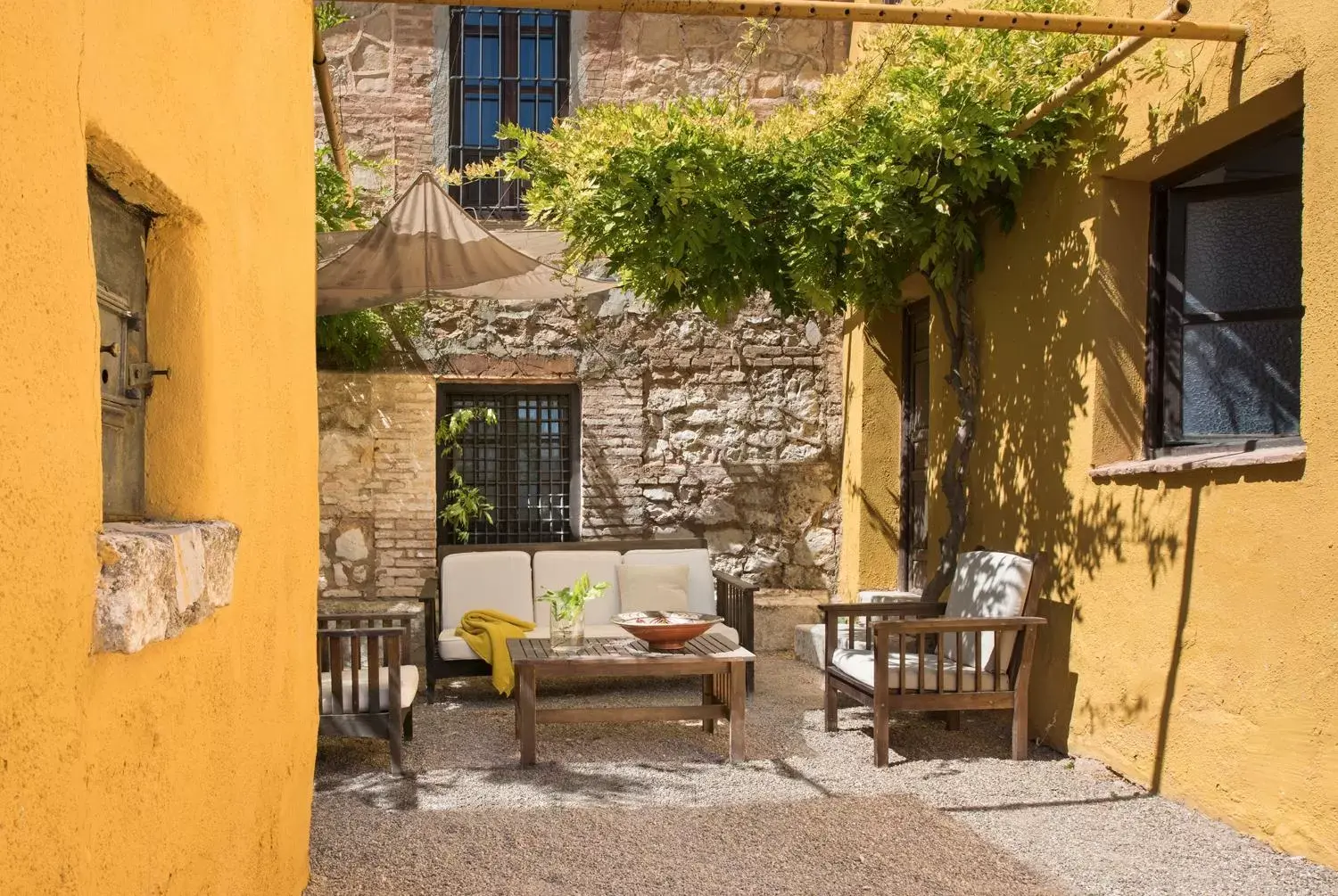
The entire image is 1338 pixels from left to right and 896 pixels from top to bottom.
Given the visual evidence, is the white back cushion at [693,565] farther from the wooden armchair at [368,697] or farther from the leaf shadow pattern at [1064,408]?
the wooden armchair at [368,697]

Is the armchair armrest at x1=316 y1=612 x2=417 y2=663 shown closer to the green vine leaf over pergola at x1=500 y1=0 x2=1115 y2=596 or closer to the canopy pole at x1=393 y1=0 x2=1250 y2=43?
the green vine leaf over pergola at x1=500 y1=0 x2=1115 y2=596

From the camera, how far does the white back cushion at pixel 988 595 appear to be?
4.63 meters

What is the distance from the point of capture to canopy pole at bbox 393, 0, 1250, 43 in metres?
2.94

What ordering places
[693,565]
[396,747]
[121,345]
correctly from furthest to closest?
[693,565] → [396,747] → [121,345]

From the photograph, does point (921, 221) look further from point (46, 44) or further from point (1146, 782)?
point (46, 44)

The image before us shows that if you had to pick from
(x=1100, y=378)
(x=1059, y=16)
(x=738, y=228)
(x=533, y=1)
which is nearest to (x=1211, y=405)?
(x=1100, y=378)

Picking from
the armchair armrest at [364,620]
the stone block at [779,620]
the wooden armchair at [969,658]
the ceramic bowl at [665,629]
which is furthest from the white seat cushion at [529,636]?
the stone block at [779,620]

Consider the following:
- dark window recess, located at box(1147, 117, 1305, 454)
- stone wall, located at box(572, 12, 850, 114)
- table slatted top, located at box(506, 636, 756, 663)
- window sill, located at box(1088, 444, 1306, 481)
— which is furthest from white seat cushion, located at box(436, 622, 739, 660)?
stone wall, located at box(572, 12, 850, 114)

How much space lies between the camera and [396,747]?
4340mm

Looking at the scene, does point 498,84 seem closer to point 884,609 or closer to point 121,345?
point 884,609

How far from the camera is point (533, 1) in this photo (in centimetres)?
301

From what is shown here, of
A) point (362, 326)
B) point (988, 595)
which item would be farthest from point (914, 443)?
point (362, 326)

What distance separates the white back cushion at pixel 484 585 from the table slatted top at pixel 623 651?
831 millimetres

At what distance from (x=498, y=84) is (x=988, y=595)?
463cm
